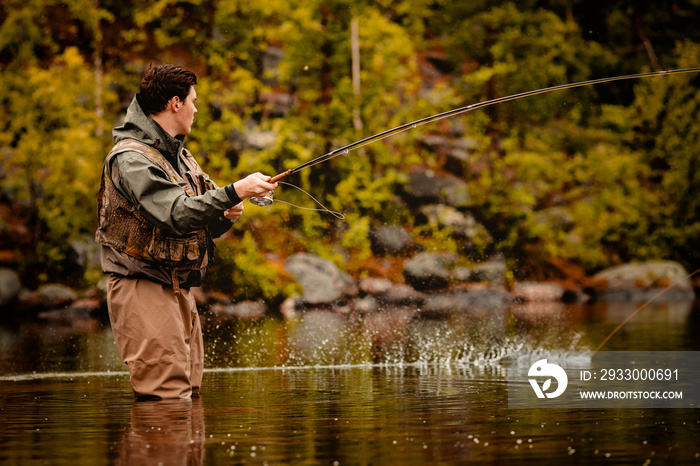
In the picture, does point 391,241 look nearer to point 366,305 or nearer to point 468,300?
point 468,300

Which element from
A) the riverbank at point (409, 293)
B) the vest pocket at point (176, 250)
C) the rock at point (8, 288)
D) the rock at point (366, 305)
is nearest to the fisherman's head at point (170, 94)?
the vest pocket at point (176, 250)

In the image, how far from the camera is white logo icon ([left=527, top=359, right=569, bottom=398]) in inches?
165

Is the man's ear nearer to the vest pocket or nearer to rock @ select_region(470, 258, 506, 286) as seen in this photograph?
the vest pocket

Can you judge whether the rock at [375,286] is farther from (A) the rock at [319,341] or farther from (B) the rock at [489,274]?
(A) the rock at [319,341]

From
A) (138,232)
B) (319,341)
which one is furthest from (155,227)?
(319,341)

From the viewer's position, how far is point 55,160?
16766 millimetres

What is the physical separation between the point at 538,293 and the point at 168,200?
1585 cm

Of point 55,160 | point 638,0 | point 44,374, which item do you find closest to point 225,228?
point 44,374

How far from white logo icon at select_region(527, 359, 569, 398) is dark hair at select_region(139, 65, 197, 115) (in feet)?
6.54

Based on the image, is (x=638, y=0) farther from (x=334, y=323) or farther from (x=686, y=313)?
→ (x=334, y=323)

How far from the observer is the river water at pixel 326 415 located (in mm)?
2811

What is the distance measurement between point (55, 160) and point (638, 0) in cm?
1573

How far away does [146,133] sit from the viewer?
12.4ft

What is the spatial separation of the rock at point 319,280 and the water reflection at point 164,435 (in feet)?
38.5
